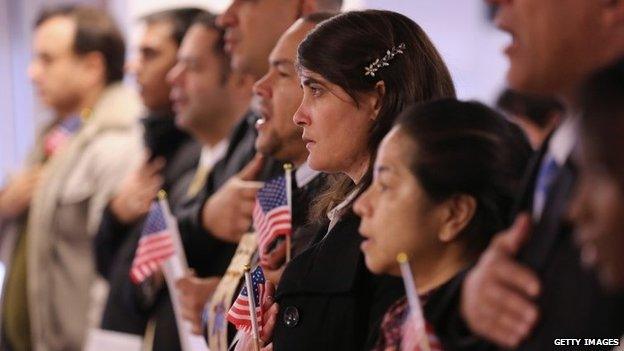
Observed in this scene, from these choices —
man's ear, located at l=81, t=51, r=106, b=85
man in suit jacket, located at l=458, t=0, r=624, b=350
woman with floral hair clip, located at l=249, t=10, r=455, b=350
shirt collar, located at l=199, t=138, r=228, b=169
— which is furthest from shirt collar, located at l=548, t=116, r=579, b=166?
man's ear, located at l=81, t=51, r=106, b=85

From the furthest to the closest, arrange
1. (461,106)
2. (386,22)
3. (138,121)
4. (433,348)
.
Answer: (138,121)
(386,22)
(461,106)
(433,348)

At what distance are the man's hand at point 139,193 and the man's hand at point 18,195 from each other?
31.3 inches

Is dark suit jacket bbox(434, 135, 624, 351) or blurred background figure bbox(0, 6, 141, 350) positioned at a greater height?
dark suit jacket bbox(434, 135, 624, 351)

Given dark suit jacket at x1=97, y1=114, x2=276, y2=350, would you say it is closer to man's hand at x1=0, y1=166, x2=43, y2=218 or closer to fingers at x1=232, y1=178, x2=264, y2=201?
fingers at x1=232, y1=178, x2=264, y2=201

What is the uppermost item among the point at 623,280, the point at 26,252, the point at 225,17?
the point at 623,280

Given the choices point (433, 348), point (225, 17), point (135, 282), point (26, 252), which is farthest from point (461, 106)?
point (26, 252)

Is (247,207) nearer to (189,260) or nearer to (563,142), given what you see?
(189,260)

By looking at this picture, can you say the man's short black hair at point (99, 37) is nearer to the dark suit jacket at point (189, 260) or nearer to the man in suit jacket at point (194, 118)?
the man in suit jacket at point (194, 118)

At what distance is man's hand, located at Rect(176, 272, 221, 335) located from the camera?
12.6ft

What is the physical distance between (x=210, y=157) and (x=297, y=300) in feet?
6.87

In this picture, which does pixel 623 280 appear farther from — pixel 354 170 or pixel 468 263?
pixel 354 170

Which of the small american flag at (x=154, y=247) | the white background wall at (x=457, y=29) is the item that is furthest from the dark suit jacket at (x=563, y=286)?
the white background wall at (x=457, y=29)

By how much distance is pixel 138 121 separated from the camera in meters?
5.41

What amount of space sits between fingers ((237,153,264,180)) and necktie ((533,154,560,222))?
1.68m
